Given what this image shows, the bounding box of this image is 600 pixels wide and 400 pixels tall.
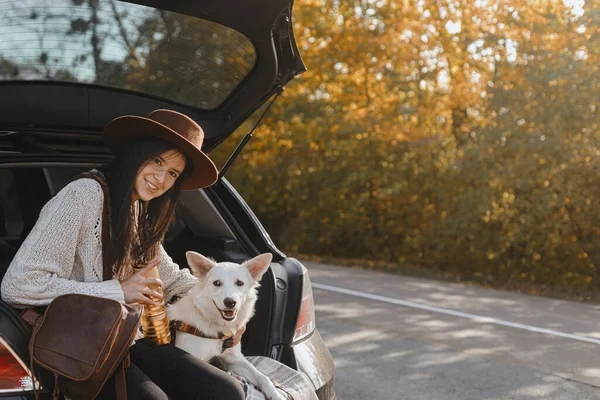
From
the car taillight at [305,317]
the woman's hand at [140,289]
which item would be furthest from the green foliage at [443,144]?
the woman's hand at [140,289]

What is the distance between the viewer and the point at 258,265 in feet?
12.2

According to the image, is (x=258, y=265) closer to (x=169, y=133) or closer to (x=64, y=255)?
(x=169, y=133)

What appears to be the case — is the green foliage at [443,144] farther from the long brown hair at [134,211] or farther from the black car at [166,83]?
the long brown hair at [134,211]

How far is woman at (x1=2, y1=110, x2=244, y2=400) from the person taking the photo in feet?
9.83

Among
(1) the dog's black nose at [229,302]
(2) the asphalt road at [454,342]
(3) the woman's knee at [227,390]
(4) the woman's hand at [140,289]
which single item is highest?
(4) the woman's hand at [140,289]

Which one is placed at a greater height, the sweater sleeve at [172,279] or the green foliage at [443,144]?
the green foliage at [443,144]

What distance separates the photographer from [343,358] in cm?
667

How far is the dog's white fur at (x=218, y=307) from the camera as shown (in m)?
3.56

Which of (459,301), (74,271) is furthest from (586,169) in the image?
(74,271)

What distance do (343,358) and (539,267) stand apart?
6.52 meters

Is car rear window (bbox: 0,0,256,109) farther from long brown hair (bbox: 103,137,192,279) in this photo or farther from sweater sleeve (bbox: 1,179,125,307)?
sweater sleeve (bbox: 1,179,125,307)

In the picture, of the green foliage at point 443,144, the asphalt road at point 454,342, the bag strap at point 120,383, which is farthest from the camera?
the green foliage at point 443,144

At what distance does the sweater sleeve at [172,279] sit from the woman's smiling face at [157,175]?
49cm

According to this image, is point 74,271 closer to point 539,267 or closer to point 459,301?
point 459,301
